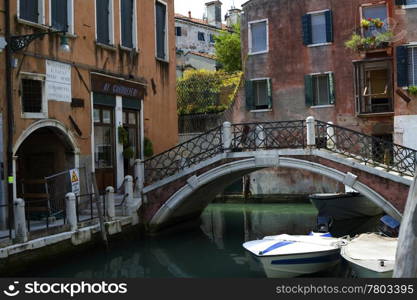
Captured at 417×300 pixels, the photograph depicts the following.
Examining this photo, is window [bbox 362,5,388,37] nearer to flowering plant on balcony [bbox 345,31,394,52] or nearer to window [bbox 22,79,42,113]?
flowering plant on balcony [bbox 345,31,394,52]

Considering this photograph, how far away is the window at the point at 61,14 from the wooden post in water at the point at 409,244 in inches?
356

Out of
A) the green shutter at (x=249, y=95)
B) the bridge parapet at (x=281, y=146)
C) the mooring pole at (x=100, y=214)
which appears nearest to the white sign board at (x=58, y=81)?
the mooring pole at (x=100, y=214)

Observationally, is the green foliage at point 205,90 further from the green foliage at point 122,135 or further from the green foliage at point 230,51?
the green foliage at point 122,135

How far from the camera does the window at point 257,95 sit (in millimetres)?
20812

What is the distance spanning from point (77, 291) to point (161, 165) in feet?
30.7

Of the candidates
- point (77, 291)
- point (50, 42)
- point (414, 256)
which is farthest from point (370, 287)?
point (50, 42)

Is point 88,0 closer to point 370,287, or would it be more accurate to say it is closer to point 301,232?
point 301,232

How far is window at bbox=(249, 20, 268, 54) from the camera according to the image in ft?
68.2

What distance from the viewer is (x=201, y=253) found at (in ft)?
39.5

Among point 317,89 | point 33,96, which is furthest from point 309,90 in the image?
point 33,96

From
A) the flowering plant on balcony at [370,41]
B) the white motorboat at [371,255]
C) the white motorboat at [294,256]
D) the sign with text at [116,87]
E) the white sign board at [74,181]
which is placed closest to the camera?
the white motorboat at [371,255]

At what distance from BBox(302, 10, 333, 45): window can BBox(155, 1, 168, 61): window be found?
6.33 metres

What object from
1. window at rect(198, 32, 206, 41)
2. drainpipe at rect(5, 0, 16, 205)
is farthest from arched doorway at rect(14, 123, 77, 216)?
window at rect(198, 32, 206, 41)

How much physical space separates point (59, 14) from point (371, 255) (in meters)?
7.75
